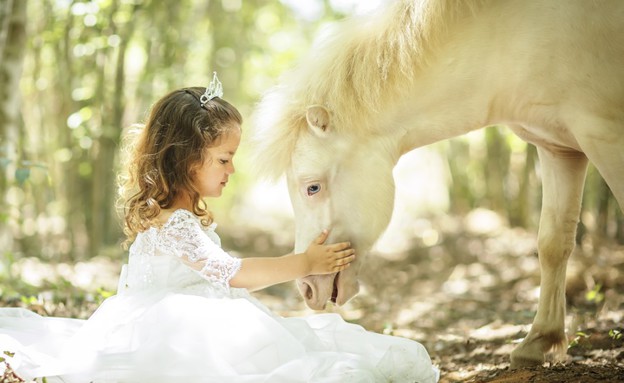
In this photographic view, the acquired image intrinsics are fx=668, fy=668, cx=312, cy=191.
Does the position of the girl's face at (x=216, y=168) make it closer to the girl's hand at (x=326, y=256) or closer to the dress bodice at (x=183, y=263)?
the dress bodice at (x=183, y=263)

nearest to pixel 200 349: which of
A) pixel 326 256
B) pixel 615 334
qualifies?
pixel 326 256

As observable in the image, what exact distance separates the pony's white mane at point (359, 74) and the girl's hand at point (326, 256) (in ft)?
1.30

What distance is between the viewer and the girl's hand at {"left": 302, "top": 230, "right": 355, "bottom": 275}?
120 inches

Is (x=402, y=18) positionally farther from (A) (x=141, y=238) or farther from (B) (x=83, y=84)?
(B) (x=83, y=84)

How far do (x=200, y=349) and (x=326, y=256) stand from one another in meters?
0.82

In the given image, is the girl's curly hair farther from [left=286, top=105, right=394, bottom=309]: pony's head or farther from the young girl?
[left=286, top=105, right=394, bottom=309]: pony's head

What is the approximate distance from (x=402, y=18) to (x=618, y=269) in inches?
144

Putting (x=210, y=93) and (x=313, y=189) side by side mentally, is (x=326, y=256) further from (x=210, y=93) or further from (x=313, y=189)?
(x=210, y=93)

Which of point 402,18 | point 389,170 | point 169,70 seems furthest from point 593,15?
point 169,70

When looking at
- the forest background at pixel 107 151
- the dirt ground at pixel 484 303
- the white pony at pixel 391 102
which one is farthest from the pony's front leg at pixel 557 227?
the forest background at pixel 107 151

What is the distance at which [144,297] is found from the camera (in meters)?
2.78

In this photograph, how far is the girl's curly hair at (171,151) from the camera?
2934 mm

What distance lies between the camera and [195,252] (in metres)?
2.84

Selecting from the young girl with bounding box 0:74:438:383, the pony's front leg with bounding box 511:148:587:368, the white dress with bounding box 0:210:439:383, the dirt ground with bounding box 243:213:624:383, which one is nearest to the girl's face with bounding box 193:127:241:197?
the young girl with bounding box 0:74:438:383
